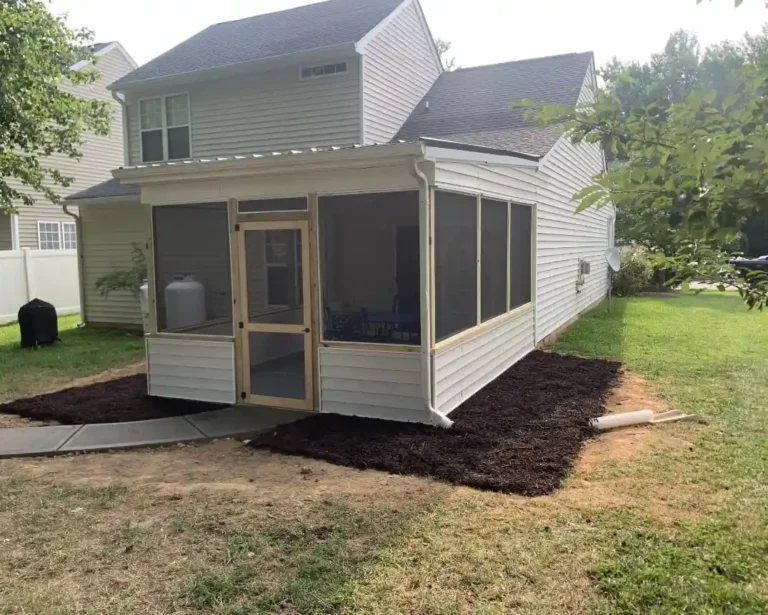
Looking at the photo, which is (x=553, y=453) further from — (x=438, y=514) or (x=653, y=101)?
(x=653, y=101)

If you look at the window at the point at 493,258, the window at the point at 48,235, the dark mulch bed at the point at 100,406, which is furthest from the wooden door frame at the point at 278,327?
the window at the point at 48,235

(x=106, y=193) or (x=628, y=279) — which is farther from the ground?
(x=106, y=193)

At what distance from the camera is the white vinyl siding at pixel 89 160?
18250mm

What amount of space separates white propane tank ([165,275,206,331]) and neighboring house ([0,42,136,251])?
43.0 ft

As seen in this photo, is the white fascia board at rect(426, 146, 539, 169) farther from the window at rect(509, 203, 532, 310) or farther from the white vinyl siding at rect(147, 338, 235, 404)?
Result: the white vinyl siding at rect(147, 338, 235, 404)

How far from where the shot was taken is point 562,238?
12.0 meters

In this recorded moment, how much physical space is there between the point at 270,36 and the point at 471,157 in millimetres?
9263

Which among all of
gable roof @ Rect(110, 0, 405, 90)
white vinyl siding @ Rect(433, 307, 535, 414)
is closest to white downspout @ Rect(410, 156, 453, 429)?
white vinyl siding @ Rect(433, 307, 535, 414)

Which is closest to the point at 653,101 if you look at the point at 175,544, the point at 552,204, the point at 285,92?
the point at 175,544

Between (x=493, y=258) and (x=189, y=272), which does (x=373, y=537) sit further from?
(x=493, y=258)

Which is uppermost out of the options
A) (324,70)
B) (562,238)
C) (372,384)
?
(324,70)

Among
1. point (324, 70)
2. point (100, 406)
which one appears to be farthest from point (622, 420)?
point (324, 70)

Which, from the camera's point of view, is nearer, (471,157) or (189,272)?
(471,157)

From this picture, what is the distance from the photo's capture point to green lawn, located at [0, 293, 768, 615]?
3.05 metres
